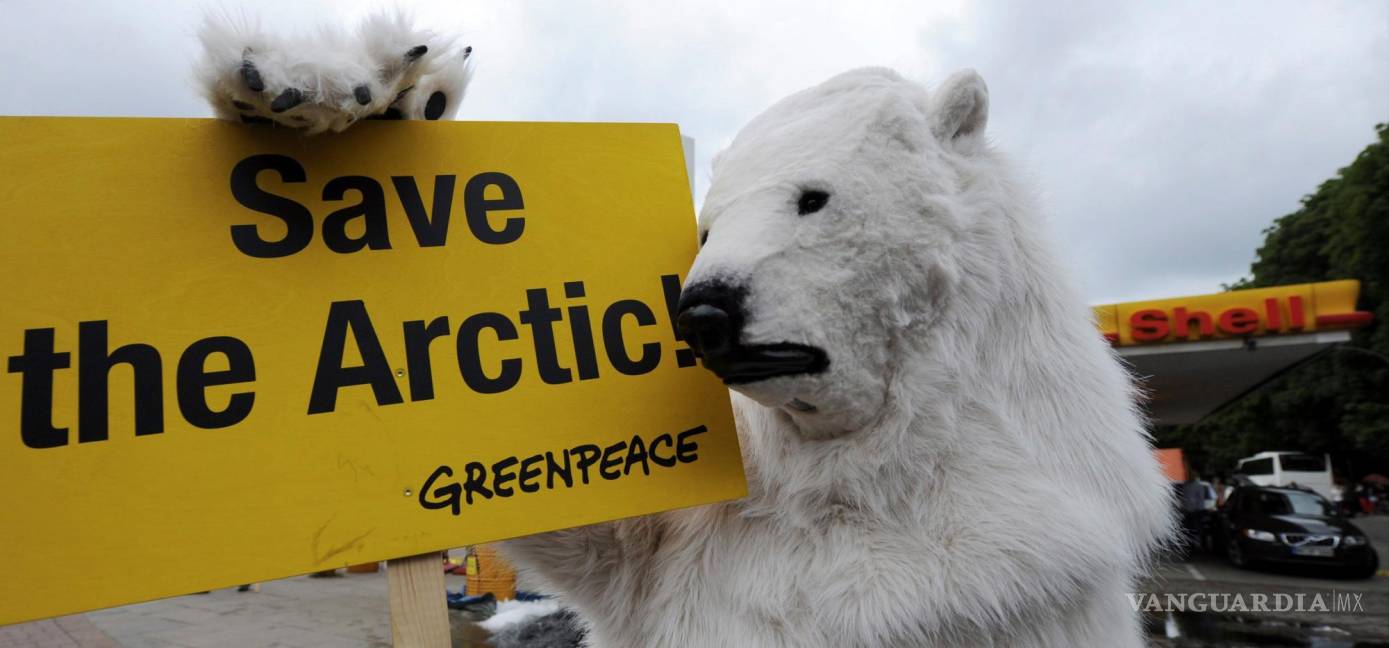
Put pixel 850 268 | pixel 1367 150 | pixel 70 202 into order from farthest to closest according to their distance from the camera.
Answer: pixel 1367 150 < pixel 850 268 < pixel 70 202

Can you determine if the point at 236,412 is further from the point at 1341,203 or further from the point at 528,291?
the point at 1341,203

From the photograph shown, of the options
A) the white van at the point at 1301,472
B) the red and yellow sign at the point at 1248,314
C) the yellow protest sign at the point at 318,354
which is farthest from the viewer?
the white van at the point at 1301,472

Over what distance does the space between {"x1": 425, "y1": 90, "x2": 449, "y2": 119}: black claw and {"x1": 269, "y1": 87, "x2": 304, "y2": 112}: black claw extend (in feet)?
1.02

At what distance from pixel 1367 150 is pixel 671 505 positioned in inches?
983

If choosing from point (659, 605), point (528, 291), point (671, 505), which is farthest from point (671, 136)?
point (659, 605)

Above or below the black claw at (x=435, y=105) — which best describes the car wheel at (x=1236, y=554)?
below

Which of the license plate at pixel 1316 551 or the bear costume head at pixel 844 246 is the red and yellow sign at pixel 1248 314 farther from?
the bear costume head at pixel 844 246

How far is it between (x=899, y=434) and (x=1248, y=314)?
9.44 m

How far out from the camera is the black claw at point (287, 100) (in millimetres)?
1145

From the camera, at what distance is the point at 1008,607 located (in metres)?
1.20

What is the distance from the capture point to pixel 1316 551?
942cm

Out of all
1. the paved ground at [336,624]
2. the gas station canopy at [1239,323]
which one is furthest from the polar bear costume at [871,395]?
the gas station canopy at [1239,323]

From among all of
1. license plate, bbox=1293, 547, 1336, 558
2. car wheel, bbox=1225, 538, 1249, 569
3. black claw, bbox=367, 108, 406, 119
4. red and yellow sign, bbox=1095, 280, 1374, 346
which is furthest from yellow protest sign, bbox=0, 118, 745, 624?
car wheel, bbox=1225, 538, 1249, 569

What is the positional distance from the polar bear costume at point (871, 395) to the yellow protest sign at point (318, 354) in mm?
136
